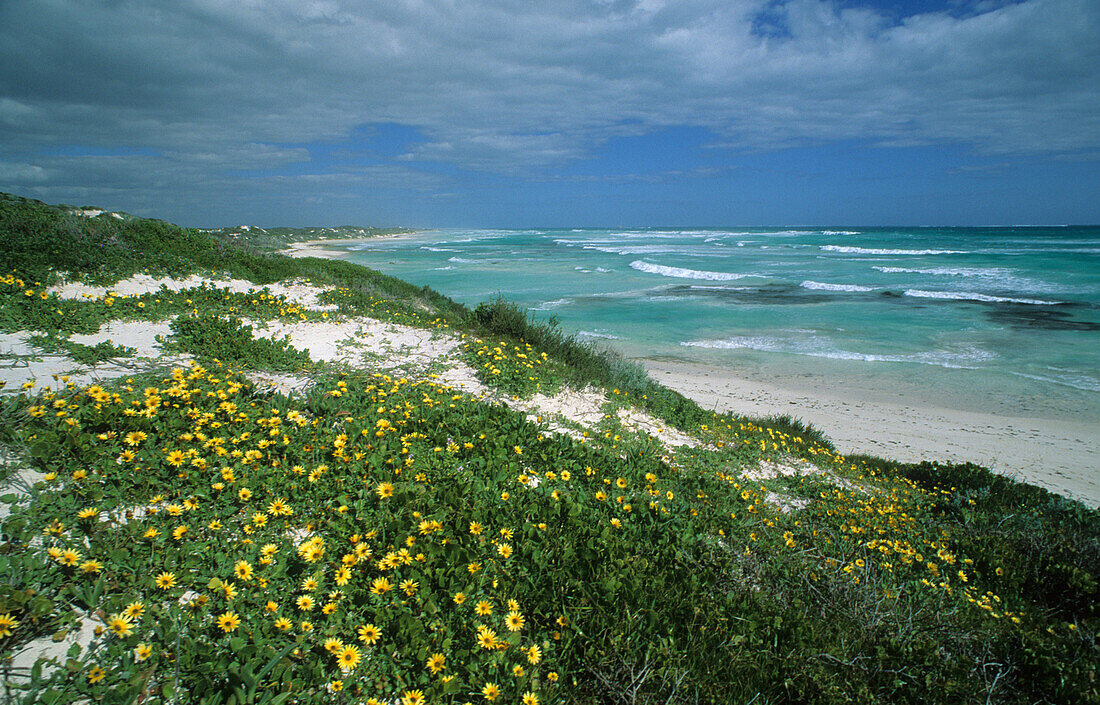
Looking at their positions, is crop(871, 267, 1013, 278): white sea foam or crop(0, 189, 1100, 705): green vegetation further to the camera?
crop(871, 267, 1013, 278): white sea foam

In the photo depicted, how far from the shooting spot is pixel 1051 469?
8570 mm

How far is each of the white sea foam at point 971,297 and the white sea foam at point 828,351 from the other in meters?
12.2

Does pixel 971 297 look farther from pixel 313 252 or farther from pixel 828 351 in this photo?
pixel 313 252

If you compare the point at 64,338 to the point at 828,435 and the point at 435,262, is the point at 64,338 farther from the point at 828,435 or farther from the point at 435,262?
the point at 435,262

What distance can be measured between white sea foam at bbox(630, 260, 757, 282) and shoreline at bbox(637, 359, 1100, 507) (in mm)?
22542

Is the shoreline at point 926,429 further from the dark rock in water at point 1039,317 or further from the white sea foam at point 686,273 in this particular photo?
the white sea foam at point 686,273

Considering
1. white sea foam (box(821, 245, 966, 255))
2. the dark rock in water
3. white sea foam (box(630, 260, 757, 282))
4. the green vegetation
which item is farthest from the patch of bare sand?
white sea foam (box(821, 245, 966, 255))

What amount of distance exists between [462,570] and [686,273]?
119ft

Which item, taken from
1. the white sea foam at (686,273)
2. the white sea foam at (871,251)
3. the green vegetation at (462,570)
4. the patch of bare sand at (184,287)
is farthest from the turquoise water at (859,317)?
the patch of bare sand at (184,287)

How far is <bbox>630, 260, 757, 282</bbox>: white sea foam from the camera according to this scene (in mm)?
34406

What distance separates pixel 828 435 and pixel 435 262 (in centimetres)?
4050

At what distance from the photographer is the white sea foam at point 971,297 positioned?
24172 millimetres

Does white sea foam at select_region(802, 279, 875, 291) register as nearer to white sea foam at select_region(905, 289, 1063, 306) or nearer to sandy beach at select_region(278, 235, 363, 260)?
white sea foam at select_region(905, 289, 1063, 306)

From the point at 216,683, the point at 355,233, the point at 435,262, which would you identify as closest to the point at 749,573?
the point at 216,683
